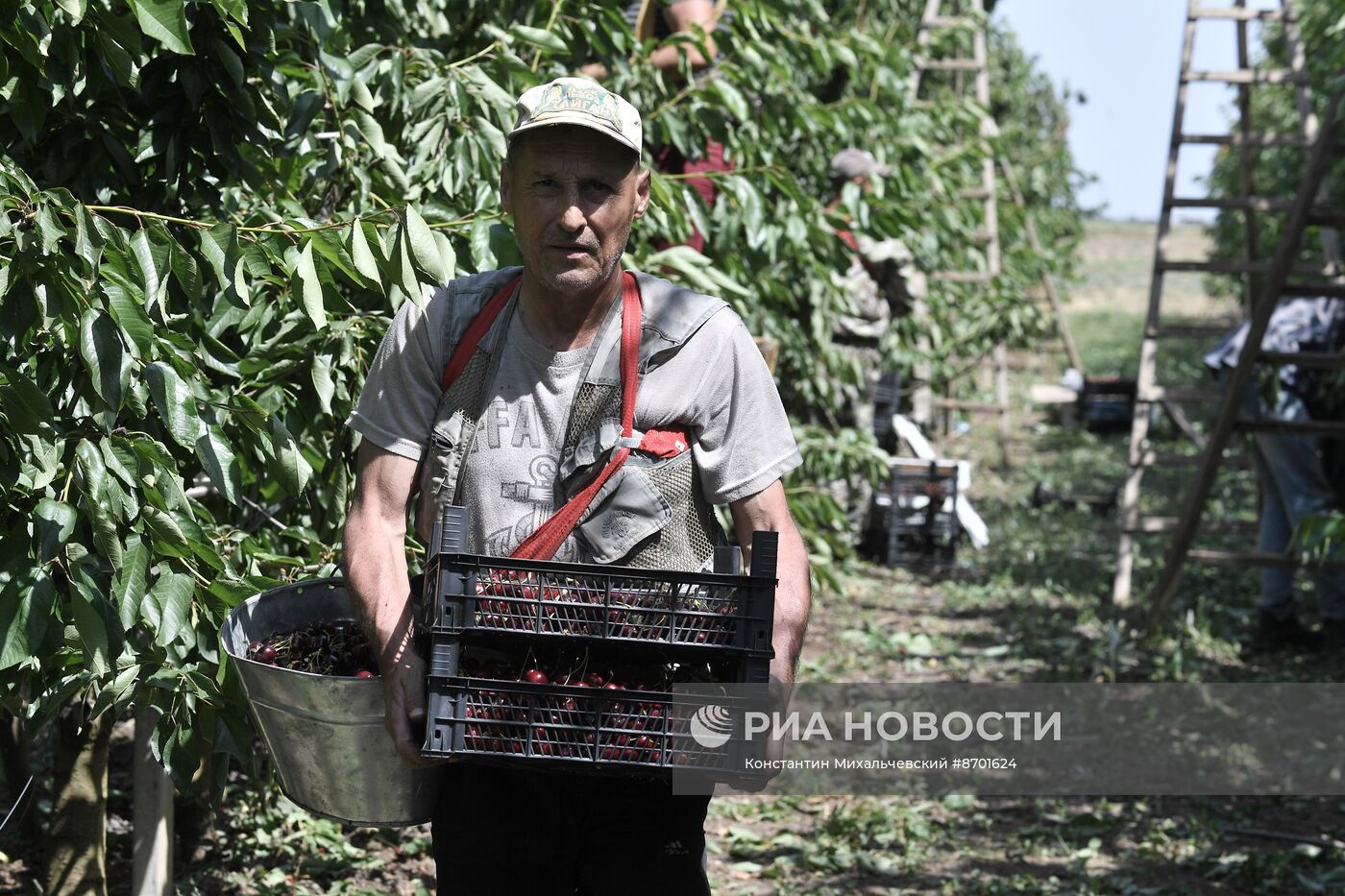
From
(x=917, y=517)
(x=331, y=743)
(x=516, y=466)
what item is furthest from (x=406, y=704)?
(x=917, y=517)

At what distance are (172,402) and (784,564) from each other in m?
0.92

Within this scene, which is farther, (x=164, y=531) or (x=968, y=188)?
(x=968, y=188)

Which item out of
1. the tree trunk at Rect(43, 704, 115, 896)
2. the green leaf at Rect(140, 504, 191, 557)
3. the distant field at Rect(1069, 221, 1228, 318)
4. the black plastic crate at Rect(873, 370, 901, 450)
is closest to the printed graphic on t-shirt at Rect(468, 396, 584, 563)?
the green leaf at Rect(140, 504, 191, 557)

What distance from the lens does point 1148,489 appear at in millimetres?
12273

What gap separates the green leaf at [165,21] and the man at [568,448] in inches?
21.1

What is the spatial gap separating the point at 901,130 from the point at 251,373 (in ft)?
15.2

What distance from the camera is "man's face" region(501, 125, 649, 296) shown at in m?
2.24

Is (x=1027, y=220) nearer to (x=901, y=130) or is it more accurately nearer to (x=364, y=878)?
(x=901, y=130)

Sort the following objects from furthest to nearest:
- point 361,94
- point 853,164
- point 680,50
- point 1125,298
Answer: point 1125,298, point 853,164, point 680,50, point 361,94

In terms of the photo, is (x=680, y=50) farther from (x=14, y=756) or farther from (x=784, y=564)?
(x=14, y=756)

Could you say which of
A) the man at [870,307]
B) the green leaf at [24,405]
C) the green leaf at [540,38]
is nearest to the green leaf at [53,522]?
the green leaf at [24,405]

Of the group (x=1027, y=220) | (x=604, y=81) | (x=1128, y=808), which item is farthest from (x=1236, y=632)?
(x=1027, y=220)

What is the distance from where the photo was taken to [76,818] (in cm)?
345

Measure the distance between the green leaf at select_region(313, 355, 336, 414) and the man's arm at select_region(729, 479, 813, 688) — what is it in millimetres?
855
